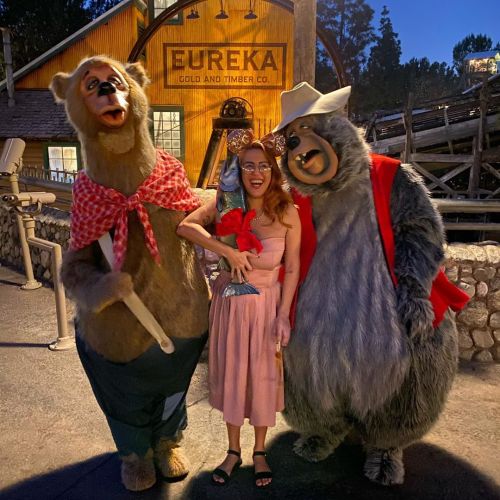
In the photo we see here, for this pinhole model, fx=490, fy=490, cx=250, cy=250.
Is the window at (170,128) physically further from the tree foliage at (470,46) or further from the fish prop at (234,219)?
the tree foliage at (470,46)

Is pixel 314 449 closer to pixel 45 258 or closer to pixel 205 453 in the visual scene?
pixel 205 453

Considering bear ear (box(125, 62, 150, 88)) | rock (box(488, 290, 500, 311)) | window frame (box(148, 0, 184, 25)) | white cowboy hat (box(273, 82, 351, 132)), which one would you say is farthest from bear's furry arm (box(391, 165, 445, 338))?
window frame (box(148, 0, 184, 25))

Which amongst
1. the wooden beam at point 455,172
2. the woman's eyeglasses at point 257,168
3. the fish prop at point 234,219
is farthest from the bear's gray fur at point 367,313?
the wooden beam at point 455,172

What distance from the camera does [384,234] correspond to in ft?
7.00

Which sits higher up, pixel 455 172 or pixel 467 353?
pixel 455 172

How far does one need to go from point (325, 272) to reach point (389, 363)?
0.47 m

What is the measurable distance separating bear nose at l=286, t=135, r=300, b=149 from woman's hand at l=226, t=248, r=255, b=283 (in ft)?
1.67

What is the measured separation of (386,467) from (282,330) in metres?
0.91

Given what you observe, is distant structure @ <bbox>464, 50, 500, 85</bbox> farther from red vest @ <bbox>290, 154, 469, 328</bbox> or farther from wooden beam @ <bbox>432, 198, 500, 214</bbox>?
red vest @ <bbox>290, 154, 469, 328</bbox>

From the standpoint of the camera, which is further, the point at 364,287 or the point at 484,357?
the point at 484,357

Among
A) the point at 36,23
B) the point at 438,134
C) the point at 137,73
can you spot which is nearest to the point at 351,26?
the point at 36,23

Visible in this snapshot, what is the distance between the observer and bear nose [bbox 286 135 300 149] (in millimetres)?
2148

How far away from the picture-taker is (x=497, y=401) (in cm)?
322

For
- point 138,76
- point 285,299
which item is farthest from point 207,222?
point 138,76
